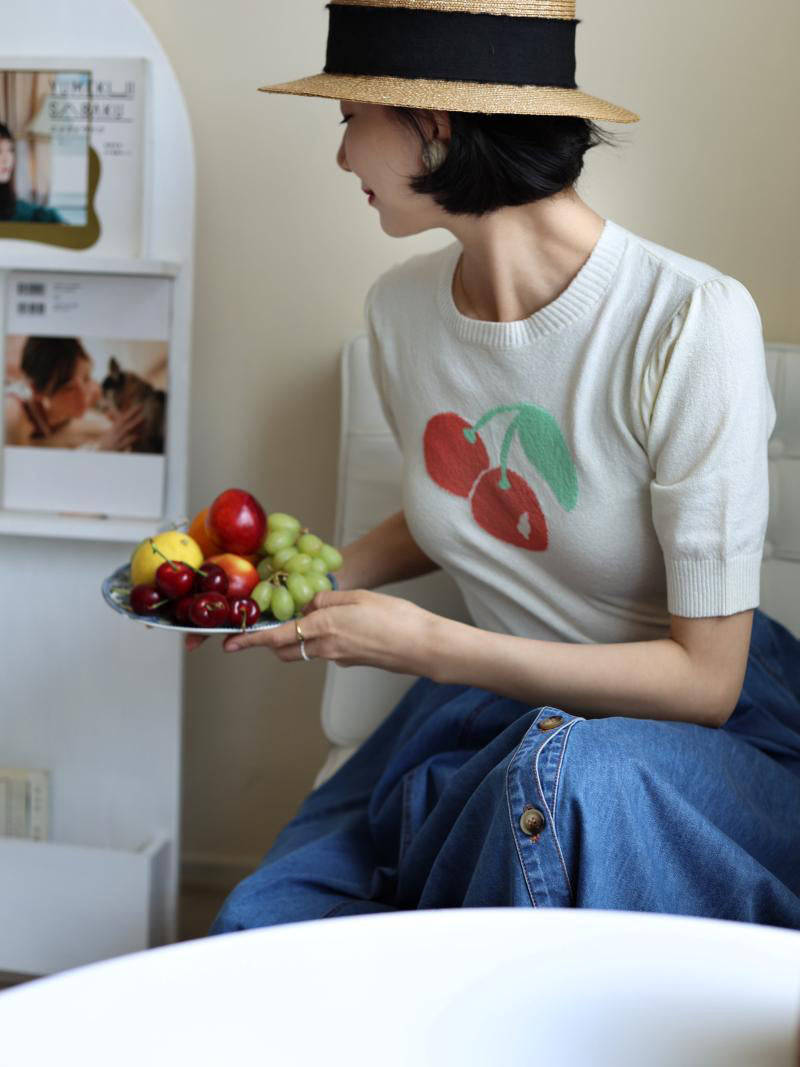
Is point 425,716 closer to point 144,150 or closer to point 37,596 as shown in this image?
point 37,596

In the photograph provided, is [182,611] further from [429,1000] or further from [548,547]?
[429,1000]

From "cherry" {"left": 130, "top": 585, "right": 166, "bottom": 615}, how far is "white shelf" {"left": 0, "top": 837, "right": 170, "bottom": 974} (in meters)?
0.66

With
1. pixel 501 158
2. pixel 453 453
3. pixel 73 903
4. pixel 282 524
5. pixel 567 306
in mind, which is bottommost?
pixel 73 903

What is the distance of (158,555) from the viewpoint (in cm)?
128

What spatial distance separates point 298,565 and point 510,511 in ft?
0.82

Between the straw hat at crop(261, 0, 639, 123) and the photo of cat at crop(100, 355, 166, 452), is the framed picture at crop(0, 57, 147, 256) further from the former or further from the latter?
the straw hat at crop(261, 0, 639, 123)

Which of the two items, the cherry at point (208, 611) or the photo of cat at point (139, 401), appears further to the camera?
the photo of cat at point (139, 401)

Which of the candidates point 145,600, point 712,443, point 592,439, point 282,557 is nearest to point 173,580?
point 145,600

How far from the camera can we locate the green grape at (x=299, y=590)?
1.24 meters

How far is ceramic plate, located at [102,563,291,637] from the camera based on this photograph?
1.18 m

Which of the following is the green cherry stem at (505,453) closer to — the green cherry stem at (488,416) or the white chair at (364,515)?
the green cherry stem at (488,416)

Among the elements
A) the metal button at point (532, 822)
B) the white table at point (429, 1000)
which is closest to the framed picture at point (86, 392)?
the metal button at point (532, 822)

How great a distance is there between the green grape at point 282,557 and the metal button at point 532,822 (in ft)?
1.61

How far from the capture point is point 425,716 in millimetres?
1359
